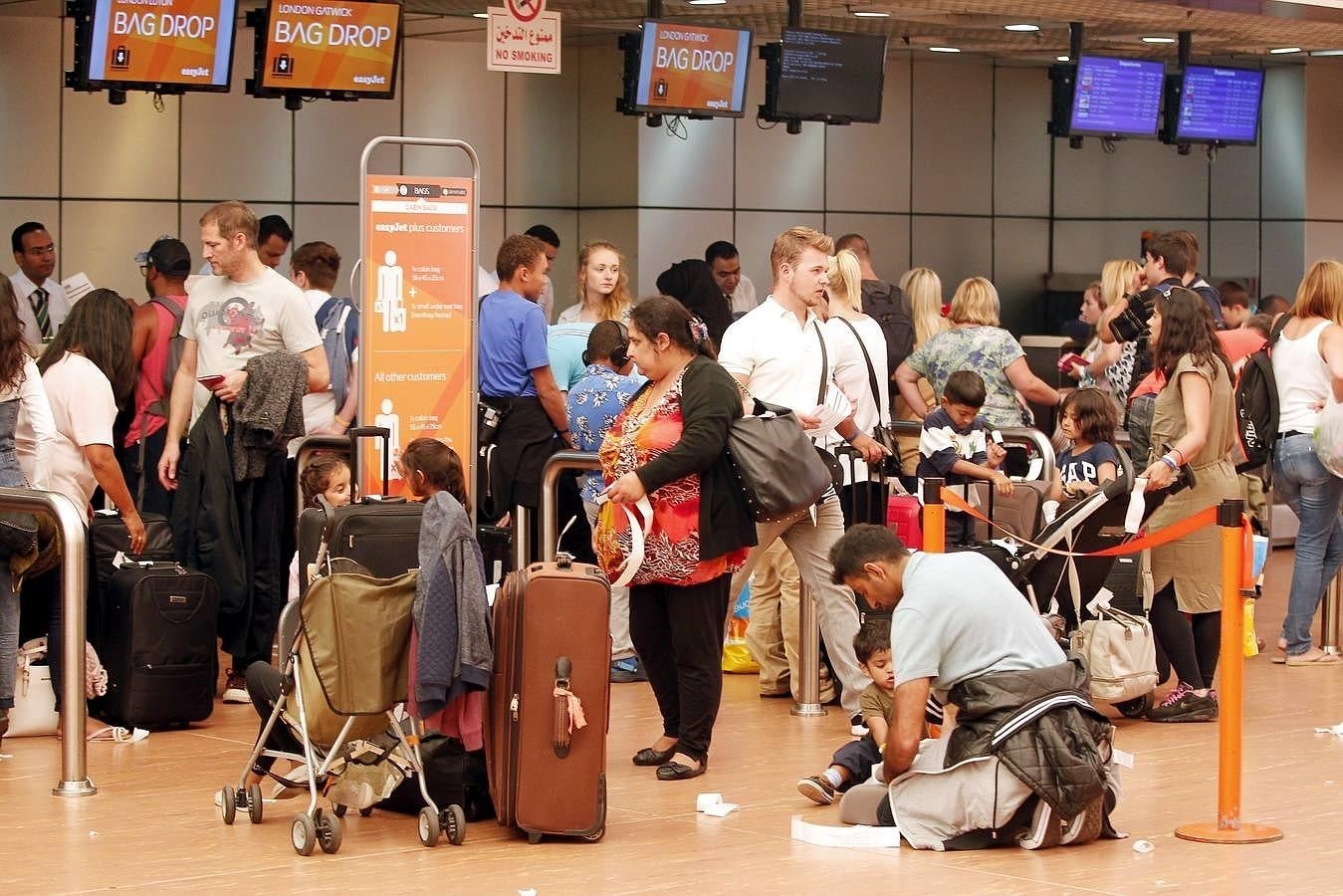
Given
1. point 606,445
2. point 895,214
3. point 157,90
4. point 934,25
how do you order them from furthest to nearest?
point 895,214 < point 934,25 < point 157,90 < point 606,445

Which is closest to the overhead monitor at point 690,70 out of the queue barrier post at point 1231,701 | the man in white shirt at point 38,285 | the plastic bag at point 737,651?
the man in white shirt at point 38,285

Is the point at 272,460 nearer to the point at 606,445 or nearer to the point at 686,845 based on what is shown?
the point at 606,445

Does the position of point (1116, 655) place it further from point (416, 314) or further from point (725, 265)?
point (725, 265)

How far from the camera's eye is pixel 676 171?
16125 millimetres

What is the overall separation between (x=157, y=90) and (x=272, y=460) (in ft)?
13.7

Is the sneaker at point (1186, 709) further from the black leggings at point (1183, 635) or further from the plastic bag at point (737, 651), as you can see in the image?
the plastic bag at point (737, 651)

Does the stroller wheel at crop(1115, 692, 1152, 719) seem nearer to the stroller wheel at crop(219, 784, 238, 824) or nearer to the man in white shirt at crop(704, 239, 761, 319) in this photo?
the stroller wheel at crop(219, 784, 238, 824)

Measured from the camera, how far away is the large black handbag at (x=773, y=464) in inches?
257

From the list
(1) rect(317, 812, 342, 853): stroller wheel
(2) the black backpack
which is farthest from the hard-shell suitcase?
(2) the black backpack

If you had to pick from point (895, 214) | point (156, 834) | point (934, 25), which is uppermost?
point (934, 25)

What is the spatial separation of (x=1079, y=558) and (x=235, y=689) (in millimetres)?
3384

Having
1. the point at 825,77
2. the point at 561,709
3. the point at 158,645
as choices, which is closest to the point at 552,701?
the point at 561,709

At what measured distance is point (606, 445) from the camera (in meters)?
6.68

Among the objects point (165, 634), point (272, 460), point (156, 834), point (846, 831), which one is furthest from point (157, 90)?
point (846, 831)
